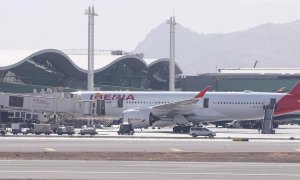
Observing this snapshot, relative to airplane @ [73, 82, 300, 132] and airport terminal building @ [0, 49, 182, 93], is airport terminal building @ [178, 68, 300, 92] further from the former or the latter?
airplane @ [73, 82, 300, 132]

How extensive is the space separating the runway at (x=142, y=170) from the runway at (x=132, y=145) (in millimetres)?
9072

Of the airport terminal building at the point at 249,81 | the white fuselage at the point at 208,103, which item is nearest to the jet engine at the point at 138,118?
the white fuselage at the point at 208,103

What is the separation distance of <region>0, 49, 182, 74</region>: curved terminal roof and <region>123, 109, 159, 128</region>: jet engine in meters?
41.6

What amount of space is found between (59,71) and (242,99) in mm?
55583

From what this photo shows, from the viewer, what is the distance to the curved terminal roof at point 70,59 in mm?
123875

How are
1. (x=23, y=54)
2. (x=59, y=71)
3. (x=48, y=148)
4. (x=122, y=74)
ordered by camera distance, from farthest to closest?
1. (x=122, y=74)
2. (x=59, y=71)
3. (x=23, y=54)
4. (x=48, y=148)

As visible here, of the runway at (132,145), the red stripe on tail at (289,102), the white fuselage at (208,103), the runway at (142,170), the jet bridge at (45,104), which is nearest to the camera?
the runway at (142,170)

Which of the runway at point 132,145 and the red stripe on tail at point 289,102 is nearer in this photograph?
the runway at point 132,145

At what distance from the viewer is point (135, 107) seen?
3514 inches

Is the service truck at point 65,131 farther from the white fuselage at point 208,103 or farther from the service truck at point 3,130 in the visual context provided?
the white fuselage at point 208,103

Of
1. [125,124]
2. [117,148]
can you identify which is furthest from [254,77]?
[117,148]

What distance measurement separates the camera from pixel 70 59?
441ft

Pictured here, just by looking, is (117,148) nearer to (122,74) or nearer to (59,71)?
(59,71)

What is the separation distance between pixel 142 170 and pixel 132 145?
17.6m
